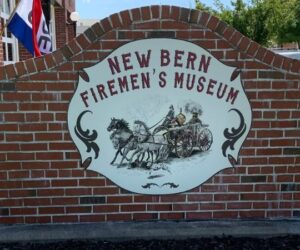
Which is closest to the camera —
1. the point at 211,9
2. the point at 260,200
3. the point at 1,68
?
the point at 1,68

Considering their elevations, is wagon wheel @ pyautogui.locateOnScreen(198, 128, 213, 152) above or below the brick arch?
below

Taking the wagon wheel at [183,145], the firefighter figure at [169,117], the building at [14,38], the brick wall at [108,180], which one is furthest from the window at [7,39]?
the wagon wheel at [183,145]

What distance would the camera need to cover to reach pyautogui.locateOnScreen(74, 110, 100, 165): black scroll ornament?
4041 millimetres

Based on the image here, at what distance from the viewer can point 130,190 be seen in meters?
4.16

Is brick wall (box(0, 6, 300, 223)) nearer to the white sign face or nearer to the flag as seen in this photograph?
the white sign face

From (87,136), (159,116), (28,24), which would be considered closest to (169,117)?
(159,116)

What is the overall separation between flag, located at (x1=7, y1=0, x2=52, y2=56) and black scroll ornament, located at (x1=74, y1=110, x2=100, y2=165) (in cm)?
184

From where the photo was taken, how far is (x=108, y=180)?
4.14 m

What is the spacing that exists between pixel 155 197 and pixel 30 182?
1.19 meters

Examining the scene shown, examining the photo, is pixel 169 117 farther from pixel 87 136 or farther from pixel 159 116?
pixel 87 136

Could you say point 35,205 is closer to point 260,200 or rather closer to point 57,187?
point 57,187

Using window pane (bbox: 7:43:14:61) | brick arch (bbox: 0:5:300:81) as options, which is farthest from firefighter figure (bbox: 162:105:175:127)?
window pane (bbox: 7:43:14:61)

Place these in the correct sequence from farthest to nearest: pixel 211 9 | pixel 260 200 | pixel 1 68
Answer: pixel 211 9 → pixel 260 200 → pixel 1 68

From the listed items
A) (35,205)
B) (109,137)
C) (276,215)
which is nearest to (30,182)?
(35,205)
